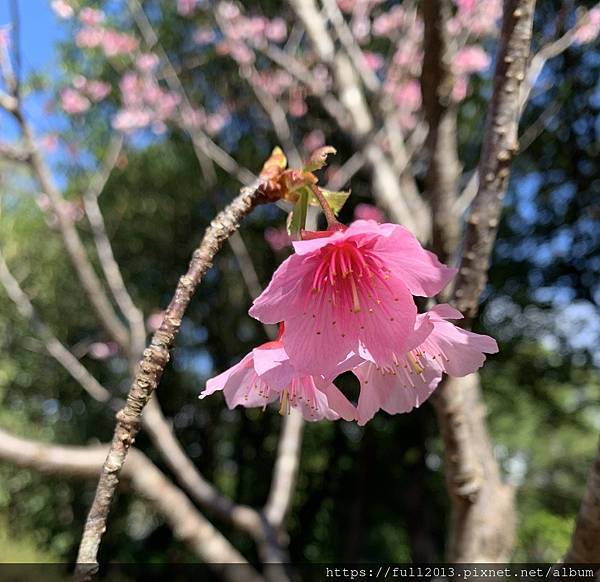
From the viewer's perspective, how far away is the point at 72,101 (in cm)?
486

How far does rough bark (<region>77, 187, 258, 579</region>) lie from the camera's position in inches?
18.0

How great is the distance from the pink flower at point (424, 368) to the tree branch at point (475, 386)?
0.34m

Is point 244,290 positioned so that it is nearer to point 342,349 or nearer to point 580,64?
point 580,64

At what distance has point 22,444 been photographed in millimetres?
1415

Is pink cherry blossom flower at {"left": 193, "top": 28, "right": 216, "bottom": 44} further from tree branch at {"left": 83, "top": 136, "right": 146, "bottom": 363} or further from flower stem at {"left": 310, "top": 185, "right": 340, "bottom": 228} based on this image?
flower stem at {"left": 310, "top": 185, "right": 340, "bottom": 228}

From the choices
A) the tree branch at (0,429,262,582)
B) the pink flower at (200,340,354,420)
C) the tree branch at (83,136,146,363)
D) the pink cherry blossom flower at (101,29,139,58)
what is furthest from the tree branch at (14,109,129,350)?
the pink cherry blossom flower at (101,29,139,58)

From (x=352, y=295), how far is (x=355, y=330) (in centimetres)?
5

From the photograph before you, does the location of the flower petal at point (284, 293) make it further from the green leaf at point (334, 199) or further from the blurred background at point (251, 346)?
the blurred background at point (251, 346)

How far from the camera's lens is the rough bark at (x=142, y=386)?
46 centimetres

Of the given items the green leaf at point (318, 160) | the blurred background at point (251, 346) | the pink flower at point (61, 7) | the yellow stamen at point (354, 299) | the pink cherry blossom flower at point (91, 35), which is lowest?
the blurred background at point (251, 346)

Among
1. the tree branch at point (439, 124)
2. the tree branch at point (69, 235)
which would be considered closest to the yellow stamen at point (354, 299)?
the tree branch at point (439, 124)

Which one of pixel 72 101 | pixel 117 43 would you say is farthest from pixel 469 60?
pixel 72 101

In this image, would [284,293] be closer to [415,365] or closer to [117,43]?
[415,365]

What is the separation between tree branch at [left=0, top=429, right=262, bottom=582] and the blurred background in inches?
176
